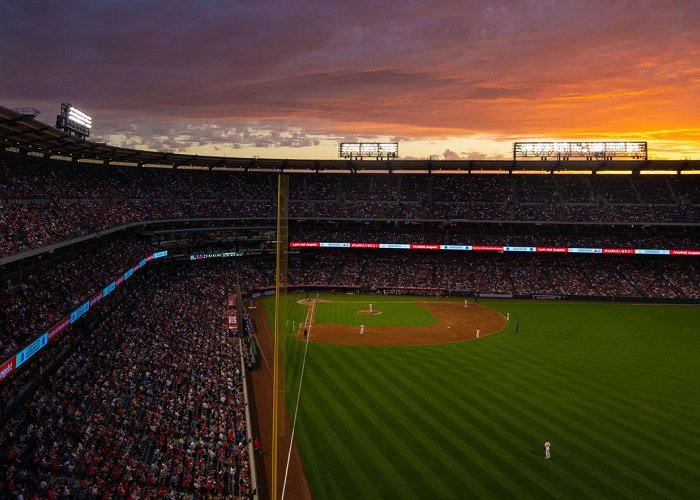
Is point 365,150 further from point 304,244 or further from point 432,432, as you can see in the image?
point 432,432

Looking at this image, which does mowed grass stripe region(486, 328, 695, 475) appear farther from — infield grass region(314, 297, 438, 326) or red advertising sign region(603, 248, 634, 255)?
red advertising sign region(603, 248, 634, 255)

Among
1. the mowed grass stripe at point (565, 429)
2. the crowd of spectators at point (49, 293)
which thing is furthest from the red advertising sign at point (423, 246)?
the mowed grass stripe at point (565, 429)

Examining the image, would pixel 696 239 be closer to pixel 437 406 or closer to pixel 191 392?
pixel 437 406

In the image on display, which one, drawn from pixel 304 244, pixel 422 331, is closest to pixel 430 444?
pixel 422 331

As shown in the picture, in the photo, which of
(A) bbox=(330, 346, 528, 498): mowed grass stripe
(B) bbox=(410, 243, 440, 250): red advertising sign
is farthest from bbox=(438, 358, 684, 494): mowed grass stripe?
(B) bbox=(410, 243, 440, 250): red advertising sign

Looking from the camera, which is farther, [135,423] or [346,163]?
[346,163]
